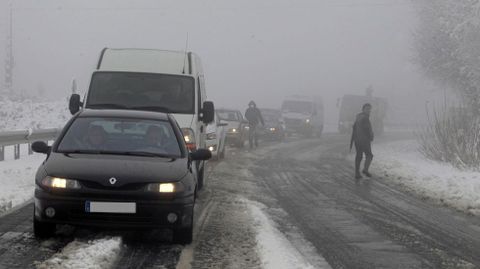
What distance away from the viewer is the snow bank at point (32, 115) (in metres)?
26.5

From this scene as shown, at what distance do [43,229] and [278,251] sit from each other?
2464 millimetres

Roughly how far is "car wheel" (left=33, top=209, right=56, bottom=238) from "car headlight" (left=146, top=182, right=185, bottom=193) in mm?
1190

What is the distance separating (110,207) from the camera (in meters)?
6.02

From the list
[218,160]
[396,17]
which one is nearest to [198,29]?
[396,17]

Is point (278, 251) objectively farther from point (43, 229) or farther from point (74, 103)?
point (74, 103)

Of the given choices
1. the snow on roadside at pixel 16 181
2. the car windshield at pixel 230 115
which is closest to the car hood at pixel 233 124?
the car windshield at pixel 230 115

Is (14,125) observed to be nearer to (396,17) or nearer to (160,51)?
(160,51)

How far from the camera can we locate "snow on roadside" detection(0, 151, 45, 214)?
9.09m

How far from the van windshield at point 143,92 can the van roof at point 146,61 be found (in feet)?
0.79

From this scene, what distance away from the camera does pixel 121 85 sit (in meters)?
10.1

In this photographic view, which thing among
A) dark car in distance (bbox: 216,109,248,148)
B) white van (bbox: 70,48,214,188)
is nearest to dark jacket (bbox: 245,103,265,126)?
dark car in distance (bbox: 216,109,248,148)

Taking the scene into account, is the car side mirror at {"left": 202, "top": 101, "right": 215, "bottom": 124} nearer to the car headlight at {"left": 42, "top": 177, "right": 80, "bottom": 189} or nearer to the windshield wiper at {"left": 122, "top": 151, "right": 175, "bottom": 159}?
the windshield wiper at {"left": 122, "top": 151, "right": 175, "bottom": 159}

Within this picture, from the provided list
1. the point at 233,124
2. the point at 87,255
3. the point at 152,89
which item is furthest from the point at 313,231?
the point at 233,124

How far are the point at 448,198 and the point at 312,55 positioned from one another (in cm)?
11442
